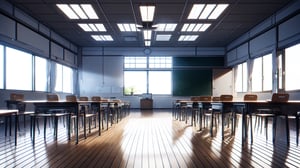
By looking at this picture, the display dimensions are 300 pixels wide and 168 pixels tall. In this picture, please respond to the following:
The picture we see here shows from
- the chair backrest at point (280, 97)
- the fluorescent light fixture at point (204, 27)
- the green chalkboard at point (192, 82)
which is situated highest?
the fluorescent light fixture at point (204, 27)

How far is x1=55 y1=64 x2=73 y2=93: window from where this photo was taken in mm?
11477

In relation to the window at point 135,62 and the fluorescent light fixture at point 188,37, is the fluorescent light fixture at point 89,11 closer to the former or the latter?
the fluorescent light fixture at point 188,37

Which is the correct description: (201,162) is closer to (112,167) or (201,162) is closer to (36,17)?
(112,167)

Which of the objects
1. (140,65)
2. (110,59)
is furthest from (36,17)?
(140,65)

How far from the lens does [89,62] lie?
574 inches

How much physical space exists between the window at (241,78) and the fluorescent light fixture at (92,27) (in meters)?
6.48

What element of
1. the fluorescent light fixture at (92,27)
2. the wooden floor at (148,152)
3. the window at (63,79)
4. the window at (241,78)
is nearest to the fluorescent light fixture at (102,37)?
the fluorescent light fixture at (92,27)

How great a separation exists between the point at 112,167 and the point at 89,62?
12348mm

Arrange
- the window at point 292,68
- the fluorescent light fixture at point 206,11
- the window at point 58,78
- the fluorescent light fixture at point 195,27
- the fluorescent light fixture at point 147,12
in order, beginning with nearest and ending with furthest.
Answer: the fluorescent light fixture at point 147,12 → the window at point 292,68 → the fluorescent light fixture at point 206,11 → the fluorescent light fixture at point 195,27 → the window at point 58,78

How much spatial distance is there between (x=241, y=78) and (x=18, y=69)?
9.50 m

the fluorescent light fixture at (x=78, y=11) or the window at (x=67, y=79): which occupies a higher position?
the fluorescent light fixture at (x=78, y=11)

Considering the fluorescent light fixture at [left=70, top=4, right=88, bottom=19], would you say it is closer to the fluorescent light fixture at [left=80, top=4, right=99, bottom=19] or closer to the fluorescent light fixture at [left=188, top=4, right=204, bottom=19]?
the fluorescent light fixture at [left=80, top=4, right=99, bottom=19]

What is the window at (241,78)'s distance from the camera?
38.7ft

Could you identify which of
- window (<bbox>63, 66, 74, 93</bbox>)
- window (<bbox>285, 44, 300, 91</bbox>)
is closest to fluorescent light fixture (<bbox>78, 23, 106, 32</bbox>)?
window (<bbox>63, 66, 74, 93</bbox>)
